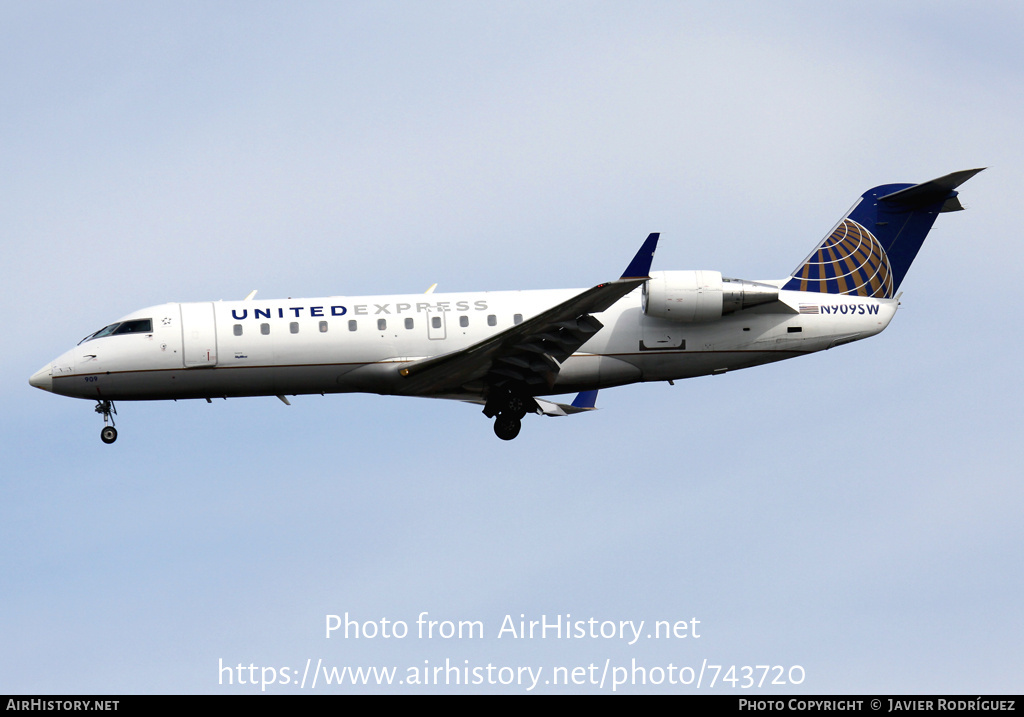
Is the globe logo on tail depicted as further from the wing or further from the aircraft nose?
the aircraft nose

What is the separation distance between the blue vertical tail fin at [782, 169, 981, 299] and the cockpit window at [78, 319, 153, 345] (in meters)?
15.4

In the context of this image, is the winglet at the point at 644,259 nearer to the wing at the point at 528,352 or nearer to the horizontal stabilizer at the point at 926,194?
the wing at the point at 528,352

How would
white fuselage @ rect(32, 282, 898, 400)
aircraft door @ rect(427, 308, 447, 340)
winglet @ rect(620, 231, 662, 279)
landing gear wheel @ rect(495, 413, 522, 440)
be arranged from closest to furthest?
winglet @ rect(620, 231, 662, 279) → white fuselage @ rect(32, 282, 898, 400) → aircraft door @ rect(427, 308, 447, 340) → landing gear wheel @ rect(495, 413, 522, 440)

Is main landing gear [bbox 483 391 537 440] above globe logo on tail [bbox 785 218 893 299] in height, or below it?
below

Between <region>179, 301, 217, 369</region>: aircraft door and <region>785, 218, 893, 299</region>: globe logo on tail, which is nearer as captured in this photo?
<region>179, 301, 217, 369</region>: aircraft door

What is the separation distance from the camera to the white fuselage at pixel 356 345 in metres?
27.7

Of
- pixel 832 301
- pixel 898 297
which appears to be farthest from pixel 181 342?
pixel 898 297

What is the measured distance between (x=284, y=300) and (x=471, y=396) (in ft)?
16.4

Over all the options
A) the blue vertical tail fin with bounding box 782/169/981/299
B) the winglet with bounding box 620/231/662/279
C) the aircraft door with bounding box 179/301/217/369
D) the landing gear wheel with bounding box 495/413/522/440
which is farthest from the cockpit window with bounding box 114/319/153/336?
the blue vertical tail fin with bounding box 782/169/981/299

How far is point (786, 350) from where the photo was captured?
93.8 ft

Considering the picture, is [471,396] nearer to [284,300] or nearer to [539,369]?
[539,369]

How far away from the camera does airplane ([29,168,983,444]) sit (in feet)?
90.6

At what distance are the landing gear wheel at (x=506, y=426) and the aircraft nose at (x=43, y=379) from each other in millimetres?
10557

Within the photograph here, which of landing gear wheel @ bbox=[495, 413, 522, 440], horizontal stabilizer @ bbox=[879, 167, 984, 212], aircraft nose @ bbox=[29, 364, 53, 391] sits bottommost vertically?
landing gear wheel @ bbox=[495, 413, 522, 440]
